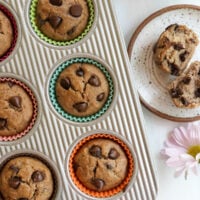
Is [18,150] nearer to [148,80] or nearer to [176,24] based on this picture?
[148,80]

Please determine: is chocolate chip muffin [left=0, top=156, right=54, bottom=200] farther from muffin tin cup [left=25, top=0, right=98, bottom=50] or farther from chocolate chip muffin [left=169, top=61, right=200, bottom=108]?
chocolate chip muffin [left=169, top=61, right=200, bottom=108]

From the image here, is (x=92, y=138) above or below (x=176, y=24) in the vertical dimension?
below

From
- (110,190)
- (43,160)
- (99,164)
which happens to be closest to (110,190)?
(110,190)

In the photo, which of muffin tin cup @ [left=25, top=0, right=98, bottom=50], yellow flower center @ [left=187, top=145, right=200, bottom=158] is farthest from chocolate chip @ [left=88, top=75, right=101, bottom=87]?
yellow flower center @ [left=187, top=145, right=200, bottom=158]

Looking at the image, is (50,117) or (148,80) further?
(148,80)

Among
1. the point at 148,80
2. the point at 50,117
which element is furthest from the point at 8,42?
the point at 148,80

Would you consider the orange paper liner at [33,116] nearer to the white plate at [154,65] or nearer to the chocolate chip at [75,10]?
the chocolate chip at [75,10]

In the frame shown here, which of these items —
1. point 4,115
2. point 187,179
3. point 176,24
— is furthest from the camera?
point 187,179
